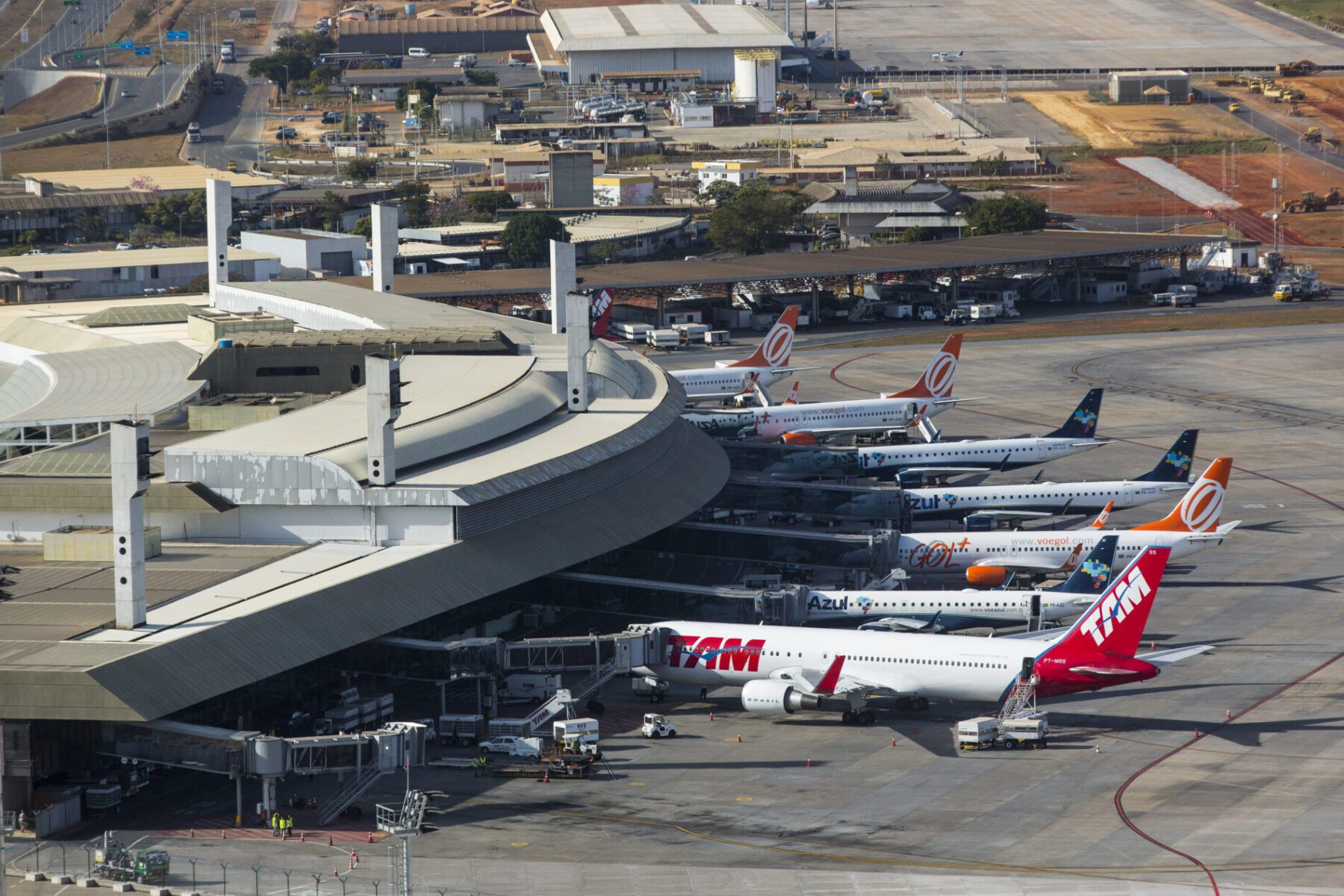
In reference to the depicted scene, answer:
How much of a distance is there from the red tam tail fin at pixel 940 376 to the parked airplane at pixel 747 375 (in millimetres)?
13966

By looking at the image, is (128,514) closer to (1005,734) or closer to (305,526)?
(305,526)

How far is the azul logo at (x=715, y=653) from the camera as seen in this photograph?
79.2m

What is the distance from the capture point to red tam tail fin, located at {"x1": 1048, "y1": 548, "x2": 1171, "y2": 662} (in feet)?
239

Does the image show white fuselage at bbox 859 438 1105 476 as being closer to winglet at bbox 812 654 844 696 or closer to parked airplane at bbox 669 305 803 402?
parked airplane at bbox 669 305 803 402

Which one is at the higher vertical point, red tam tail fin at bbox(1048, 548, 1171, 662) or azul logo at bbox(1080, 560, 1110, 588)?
red tam tail fin at bbox(1048, 548, 1171, 662)

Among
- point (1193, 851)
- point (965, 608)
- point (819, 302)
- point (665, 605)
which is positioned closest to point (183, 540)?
point (665, 605)

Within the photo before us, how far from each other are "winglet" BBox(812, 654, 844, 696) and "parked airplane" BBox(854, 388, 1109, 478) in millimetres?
43453

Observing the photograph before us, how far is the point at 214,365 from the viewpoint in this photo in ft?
352

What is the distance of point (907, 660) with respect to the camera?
7650 cm

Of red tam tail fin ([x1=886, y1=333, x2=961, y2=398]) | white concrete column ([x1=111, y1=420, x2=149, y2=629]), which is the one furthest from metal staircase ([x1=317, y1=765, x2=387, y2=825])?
red tam tail fin ([x1=886, y1=333, x2=961, y2=398])

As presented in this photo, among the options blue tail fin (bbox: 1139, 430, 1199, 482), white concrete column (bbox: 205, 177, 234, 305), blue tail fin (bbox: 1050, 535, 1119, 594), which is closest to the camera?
blue tail fin (bbox: 1050, 535, 1119, 594)

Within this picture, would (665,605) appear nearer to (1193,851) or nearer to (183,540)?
(183,540)

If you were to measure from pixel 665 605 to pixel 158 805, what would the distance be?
27.2 metres

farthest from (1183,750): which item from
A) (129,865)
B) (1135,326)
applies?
(1135,326)
